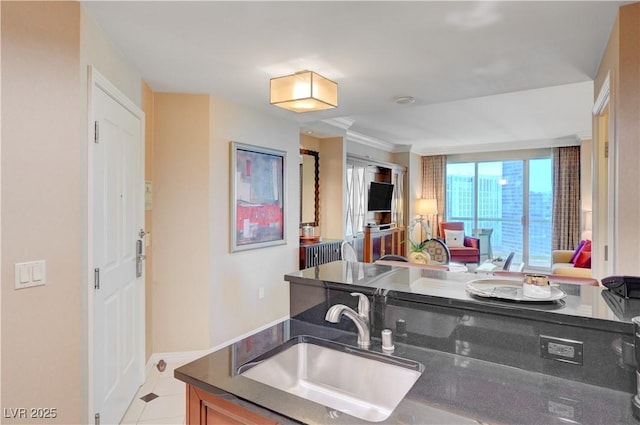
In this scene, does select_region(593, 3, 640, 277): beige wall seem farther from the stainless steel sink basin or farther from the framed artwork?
→ the framed artwork

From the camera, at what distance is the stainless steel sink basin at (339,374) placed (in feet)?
3.96

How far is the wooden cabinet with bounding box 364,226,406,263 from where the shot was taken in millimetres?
6062

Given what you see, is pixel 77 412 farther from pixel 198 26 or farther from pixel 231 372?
pixel 198 26

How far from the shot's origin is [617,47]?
6.10ft

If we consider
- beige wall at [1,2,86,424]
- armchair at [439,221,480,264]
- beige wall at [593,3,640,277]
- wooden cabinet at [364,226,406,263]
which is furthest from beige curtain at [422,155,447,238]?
beige wall at [1,2,86,424]

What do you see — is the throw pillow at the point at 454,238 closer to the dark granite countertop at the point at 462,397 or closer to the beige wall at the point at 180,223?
the beige wall at the point at 180,223

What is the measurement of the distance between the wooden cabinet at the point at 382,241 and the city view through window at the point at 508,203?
59.0 inches

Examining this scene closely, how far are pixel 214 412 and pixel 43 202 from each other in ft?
3.84

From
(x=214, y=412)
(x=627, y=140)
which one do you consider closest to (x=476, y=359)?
(x=214, y=412)

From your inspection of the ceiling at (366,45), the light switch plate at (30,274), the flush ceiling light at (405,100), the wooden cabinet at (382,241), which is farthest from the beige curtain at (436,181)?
the light switch plate at (30,274)

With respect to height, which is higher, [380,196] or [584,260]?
[380,196]

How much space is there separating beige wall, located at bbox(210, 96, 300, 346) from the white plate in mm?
2365

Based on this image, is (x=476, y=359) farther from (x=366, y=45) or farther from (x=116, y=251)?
(x=116, y=251)

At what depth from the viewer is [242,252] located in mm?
3537
